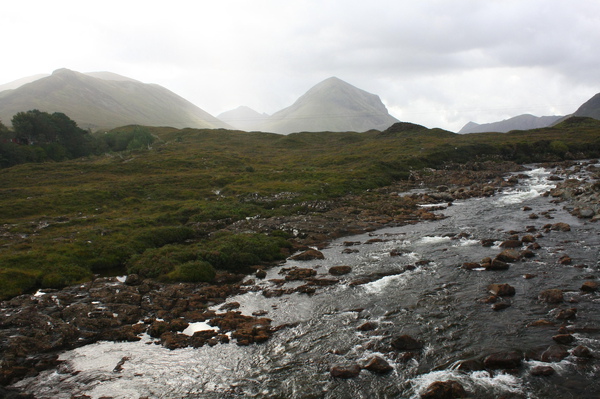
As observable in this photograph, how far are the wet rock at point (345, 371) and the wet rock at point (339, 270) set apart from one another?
11691 mm

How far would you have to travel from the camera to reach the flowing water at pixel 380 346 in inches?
574

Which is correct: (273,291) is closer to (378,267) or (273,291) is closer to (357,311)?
(357,311)

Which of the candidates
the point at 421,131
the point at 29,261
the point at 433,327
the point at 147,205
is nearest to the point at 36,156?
the point at 147,205

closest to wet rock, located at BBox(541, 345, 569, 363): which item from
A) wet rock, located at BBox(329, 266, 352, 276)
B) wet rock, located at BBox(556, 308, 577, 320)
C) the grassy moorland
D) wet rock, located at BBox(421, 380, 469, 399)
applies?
wet rock, located at BBox(556, 308, 577, 320)

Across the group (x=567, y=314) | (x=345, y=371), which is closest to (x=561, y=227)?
(x=567, y=314)

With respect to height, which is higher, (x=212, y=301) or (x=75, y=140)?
(x=75, y=140)

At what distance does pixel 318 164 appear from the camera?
309 feet

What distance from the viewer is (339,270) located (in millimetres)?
27719

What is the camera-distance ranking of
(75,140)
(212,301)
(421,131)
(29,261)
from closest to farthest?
(212,301), (29,261), (75,140), (421,131)

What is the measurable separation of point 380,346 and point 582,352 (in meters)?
8.32

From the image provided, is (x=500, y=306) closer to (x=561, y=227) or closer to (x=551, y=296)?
(x=551, y=296)

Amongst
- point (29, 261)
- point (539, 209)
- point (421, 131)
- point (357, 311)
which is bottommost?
point (29, 261)

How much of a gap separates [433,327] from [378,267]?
9.63 meters

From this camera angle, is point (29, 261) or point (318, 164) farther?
point (318, 164)
